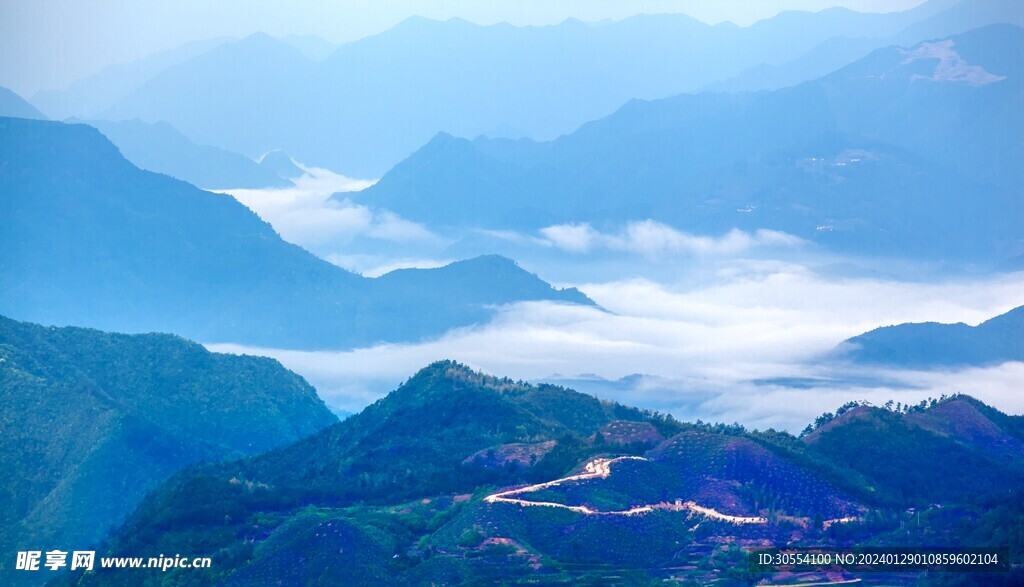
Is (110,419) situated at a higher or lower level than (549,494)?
higher

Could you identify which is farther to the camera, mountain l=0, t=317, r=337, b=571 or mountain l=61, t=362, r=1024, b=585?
mountain l=0, t=317, r=337, b=571

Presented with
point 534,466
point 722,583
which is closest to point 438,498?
point 534,466

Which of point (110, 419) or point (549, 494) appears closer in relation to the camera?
point (549, 494)

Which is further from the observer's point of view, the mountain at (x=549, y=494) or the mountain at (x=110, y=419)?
the mountain at (x=110, y=419)
